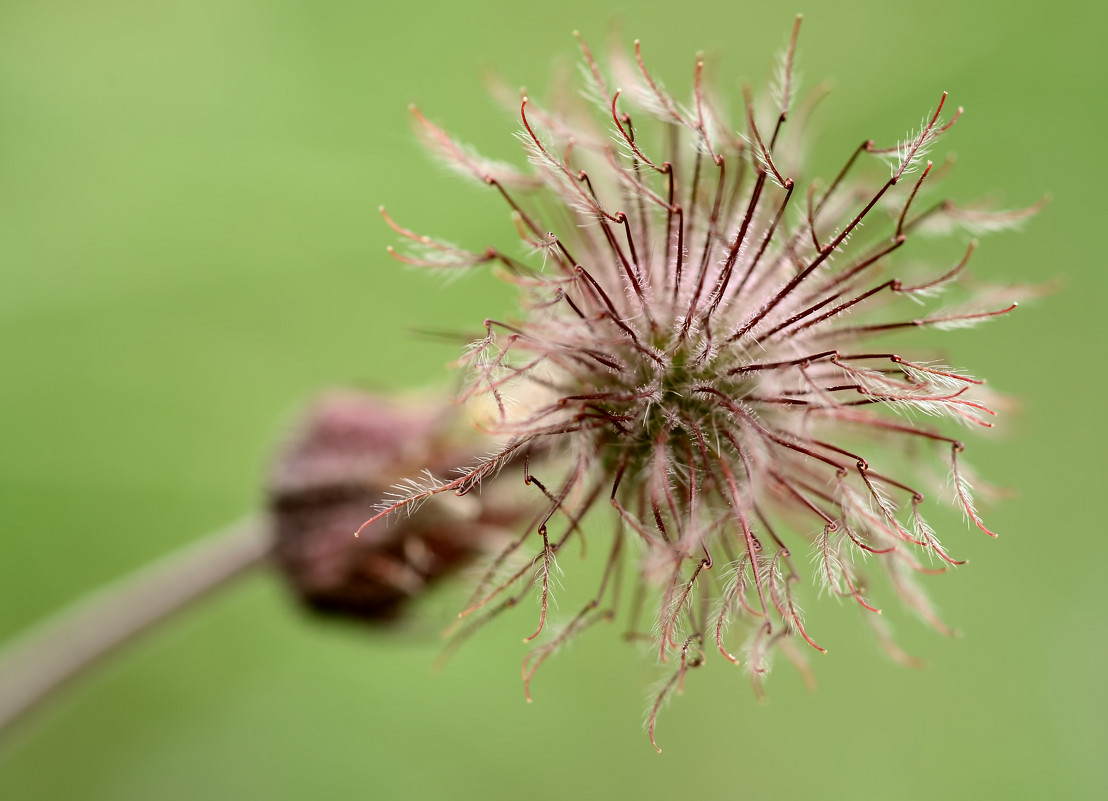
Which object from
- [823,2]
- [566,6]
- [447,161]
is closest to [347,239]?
[566,6]

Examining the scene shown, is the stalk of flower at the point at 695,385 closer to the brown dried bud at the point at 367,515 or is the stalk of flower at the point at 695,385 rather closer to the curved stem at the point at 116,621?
the brown dried bud at the point at 367,515

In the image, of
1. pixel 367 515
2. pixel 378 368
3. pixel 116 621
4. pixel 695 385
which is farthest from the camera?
pixel 378 368

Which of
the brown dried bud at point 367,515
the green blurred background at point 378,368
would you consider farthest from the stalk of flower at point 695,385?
the green blurred background at point 378,368

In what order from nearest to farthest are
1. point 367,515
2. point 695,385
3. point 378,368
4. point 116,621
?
point 695,385
point 367,515
point 116,621
point 378,368

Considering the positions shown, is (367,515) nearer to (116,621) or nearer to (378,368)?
(116,621)

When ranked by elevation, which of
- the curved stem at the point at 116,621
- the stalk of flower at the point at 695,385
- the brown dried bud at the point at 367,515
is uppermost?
the stalk of flower at the point at 695,385

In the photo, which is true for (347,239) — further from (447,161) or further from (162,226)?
(447,161)

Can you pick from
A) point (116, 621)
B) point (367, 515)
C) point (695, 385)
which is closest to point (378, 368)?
point (116, 621)
